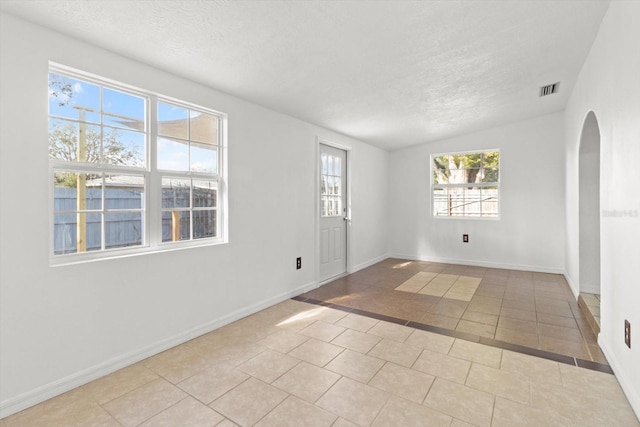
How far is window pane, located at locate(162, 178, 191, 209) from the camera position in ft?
8.93

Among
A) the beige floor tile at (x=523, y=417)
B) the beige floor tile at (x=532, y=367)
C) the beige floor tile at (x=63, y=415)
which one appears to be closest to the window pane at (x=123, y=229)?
the beige floor tile at (x=63, y=415)

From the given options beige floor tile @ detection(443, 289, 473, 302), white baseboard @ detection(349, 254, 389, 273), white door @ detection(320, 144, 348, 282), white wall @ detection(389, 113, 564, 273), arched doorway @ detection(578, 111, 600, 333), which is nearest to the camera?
arched doorway @ detection(578, 111, 600, 333)

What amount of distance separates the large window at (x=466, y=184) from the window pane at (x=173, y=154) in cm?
479

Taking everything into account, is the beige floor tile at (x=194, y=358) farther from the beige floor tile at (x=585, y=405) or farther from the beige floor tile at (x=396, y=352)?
the beige floor tile at (x=585, y=405)

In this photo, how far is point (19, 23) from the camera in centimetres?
188

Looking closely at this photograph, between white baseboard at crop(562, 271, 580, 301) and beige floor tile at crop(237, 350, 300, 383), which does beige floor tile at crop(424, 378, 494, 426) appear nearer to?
beige floor tile at crop(237, 350, 300, 383)

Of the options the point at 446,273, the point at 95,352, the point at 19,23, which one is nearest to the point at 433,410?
the point at 95,352

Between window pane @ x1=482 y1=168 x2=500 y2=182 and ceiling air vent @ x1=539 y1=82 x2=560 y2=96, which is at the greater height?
ceiling air vent @ x1=539 y1=82 x2=560 y2=96

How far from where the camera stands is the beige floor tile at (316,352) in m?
2.47

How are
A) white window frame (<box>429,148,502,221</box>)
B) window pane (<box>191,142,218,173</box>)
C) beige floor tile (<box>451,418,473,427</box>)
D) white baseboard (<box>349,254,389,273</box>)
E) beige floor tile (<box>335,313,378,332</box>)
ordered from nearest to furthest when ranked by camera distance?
1. beige floor tile (<box>451,418,473,427</box>)
2. window pane (<box>191,142,218,173</box>)
3. beige floor tile (<box>335,313,378,332</box>)
4. white baseboard (<box>349,254,389,273</box>)
5. white window frame (<box>429,148,502,221</box>)

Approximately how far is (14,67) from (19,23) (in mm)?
259

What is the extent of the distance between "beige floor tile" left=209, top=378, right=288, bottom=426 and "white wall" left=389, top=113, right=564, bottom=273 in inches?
194

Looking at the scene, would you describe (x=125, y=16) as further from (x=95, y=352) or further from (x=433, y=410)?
(x=433, y=410)

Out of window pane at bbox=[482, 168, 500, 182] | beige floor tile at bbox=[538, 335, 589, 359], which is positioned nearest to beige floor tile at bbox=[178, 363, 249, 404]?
beige floor tile at bbox=[538, 335, 589, 359]
